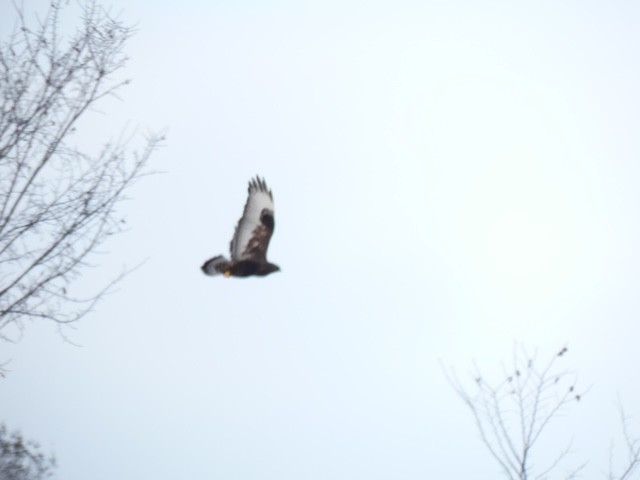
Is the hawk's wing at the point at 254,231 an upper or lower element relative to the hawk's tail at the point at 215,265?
upper

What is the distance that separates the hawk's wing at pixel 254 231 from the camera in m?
9.27

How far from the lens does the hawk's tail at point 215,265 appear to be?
927 cm

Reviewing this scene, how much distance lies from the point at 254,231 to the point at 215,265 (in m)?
0.56

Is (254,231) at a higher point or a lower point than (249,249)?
higher

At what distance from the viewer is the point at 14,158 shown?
6523 mm

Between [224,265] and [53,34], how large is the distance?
128 inches

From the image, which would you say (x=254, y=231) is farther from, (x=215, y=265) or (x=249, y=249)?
(x=215, y=265)

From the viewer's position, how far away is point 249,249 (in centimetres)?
929

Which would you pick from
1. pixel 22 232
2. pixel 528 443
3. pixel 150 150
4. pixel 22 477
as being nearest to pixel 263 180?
pixel 150 150

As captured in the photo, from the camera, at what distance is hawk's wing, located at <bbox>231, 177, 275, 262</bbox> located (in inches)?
365

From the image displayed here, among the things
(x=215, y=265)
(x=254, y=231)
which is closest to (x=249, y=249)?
(x=254, y=231)

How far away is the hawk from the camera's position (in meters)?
9.23

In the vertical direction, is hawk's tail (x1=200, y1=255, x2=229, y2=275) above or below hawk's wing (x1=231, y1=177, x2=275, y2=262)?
below

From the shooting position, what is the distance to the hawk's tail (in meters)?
9.27
